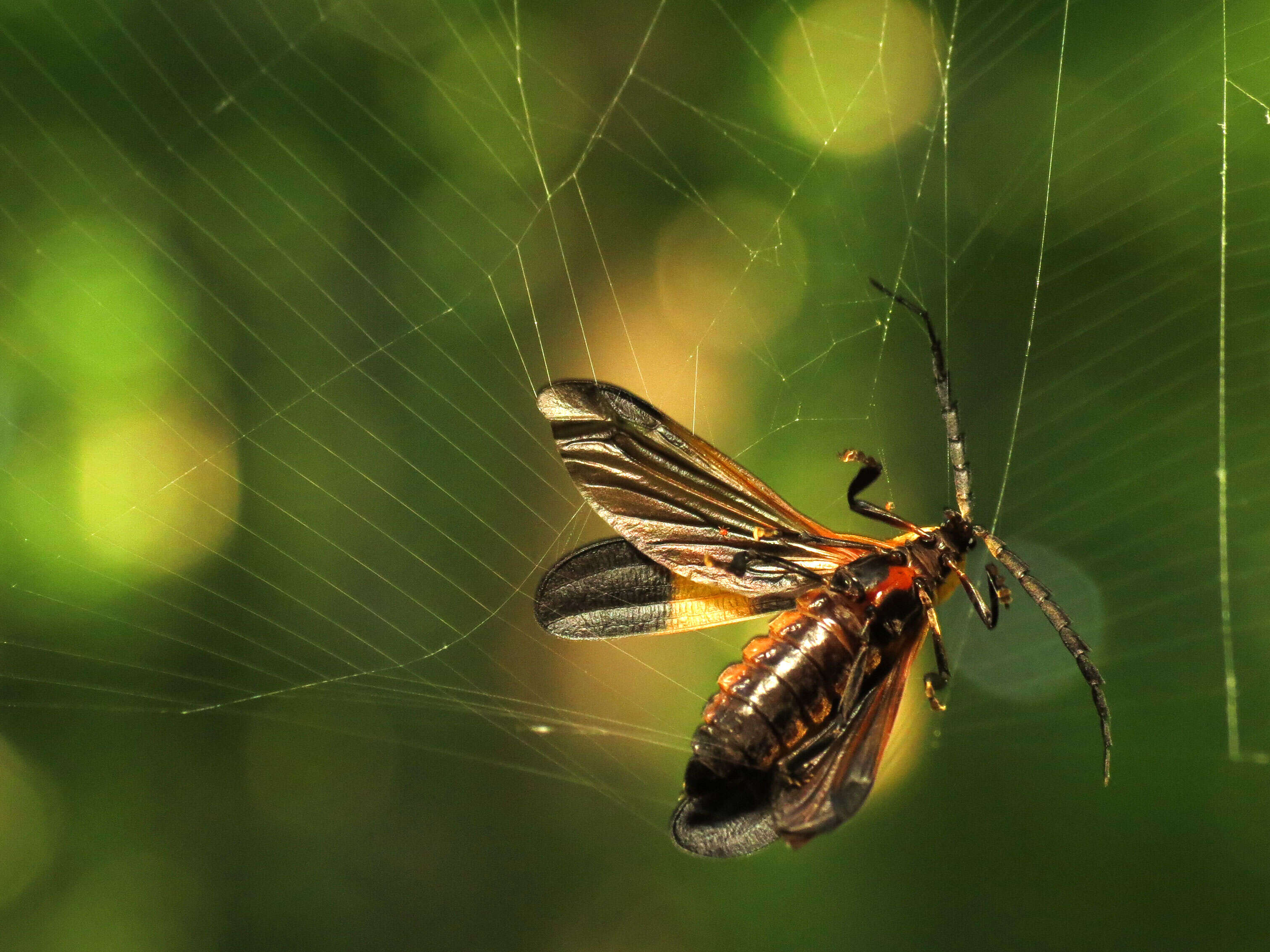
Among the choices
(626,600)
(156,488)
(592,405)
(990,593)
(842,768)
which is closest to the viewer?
(842,768)

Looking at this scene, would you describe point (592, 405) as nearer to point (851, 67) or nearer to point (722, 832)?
point (722, 832)

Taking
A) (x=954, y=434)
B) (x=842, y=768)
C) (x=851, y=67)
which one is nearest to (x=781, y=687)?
(x=842, y=768)

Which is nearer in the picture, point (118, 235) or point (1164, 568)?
point (118, 235)

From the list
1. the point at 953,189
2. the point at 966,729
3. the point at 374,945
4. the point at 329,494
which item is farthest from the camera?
the point at 966,729

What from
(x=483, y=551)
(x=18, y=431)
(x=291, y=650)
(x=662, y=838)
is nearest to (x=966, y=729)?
(x=662, y=838)

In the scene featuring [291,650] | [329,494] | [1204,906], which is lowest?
[1204,906]

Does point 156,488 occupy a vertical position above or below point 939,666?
above

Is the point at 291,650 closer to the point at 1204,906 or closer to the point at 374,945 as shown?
the point at 374,945
